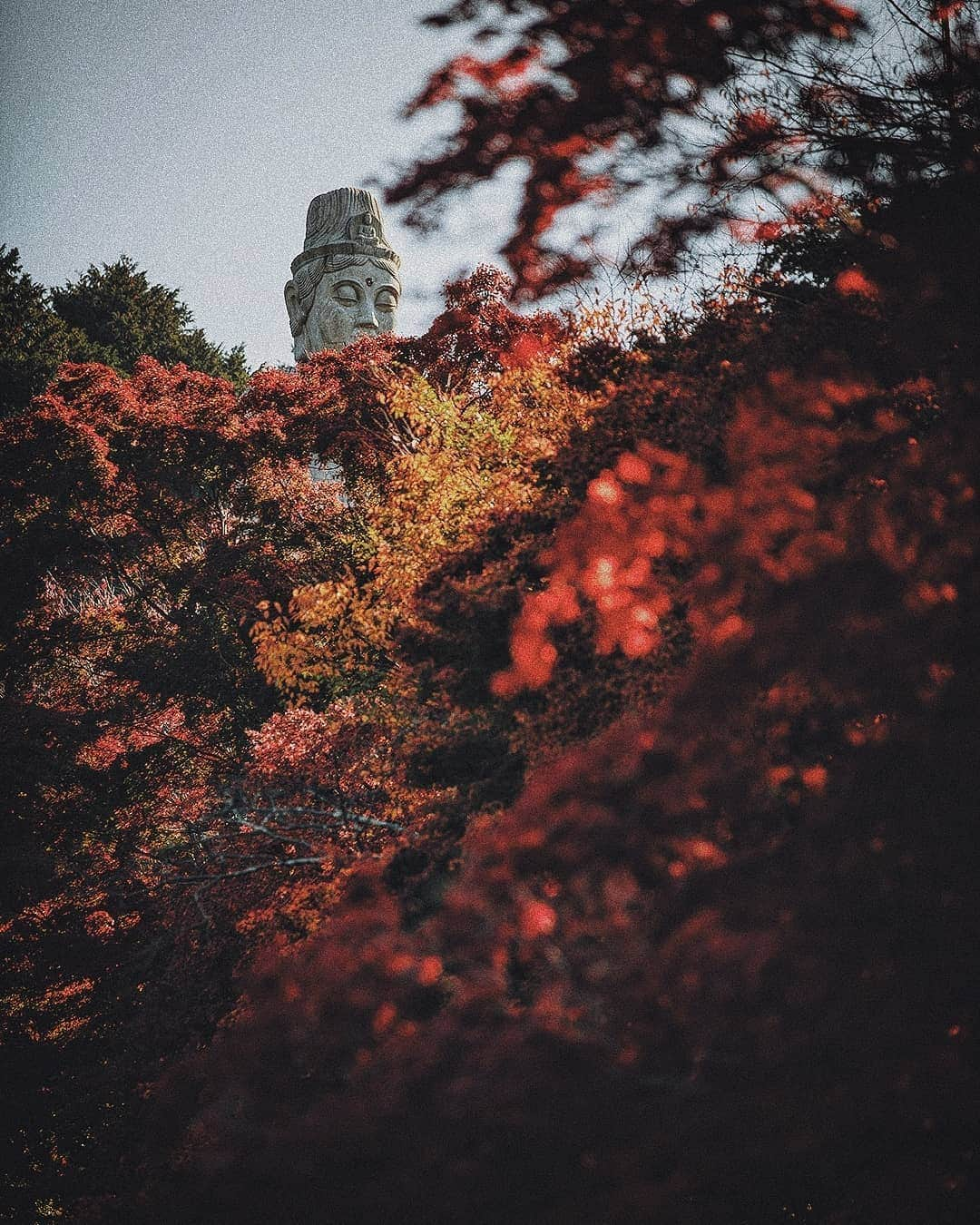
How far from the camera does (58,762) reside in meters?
9.27

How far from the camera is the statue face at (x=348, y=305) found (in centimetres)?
1344

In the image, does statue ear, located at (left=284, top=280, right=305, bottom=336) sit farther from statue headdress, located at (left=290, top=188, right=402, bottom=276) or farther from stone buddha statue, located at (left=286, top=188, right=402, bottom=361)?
statue headdress, located at (left=290, top=188, right=402, bottom=276)

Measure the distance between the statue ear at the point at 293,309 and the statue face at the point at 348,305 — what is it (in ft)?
1.74

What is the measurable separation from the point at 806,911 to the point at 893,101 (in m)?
3.67

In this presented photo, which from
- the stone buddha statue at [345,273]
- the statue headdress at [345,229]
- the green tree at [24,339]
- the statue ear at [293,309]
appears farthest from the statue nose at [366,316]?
the green tree at [24,339]

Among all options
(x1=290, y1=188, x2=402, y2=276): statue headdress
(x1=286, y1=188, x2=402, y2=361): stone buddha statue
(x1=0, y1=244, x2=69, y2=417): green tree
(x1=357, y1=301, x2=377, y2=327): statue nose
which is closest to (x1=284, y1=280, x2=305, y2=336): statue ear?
(x1=286, y1=188, x2=402, y2=361): stone buddha statue

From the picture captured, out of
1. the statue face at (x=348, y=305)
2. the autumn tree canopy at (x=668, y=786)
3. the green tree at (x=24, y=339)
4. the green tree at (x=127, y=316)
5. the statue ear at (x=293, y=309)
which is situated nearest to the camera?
the autumn tree canopy at (x=668, y=786)

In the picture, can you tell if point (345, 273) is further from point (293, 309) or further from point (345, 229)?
point (293, 309)

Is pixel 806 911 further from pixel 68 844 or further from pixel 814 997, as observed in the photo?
pixel 68 844

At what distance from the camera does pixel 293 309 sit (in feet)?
47.2

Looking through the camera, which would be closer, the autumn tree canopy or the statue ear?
the autumn tree canopy

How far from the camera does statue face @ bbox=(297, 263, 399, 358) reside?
13.4 metres

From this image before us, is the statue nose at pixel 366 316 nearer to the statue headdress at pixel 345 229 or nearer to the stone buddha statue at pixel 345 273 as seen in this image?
the stone buddha statue at pixel 345 273

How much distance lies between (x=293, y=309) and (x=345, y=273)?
1.53 m
